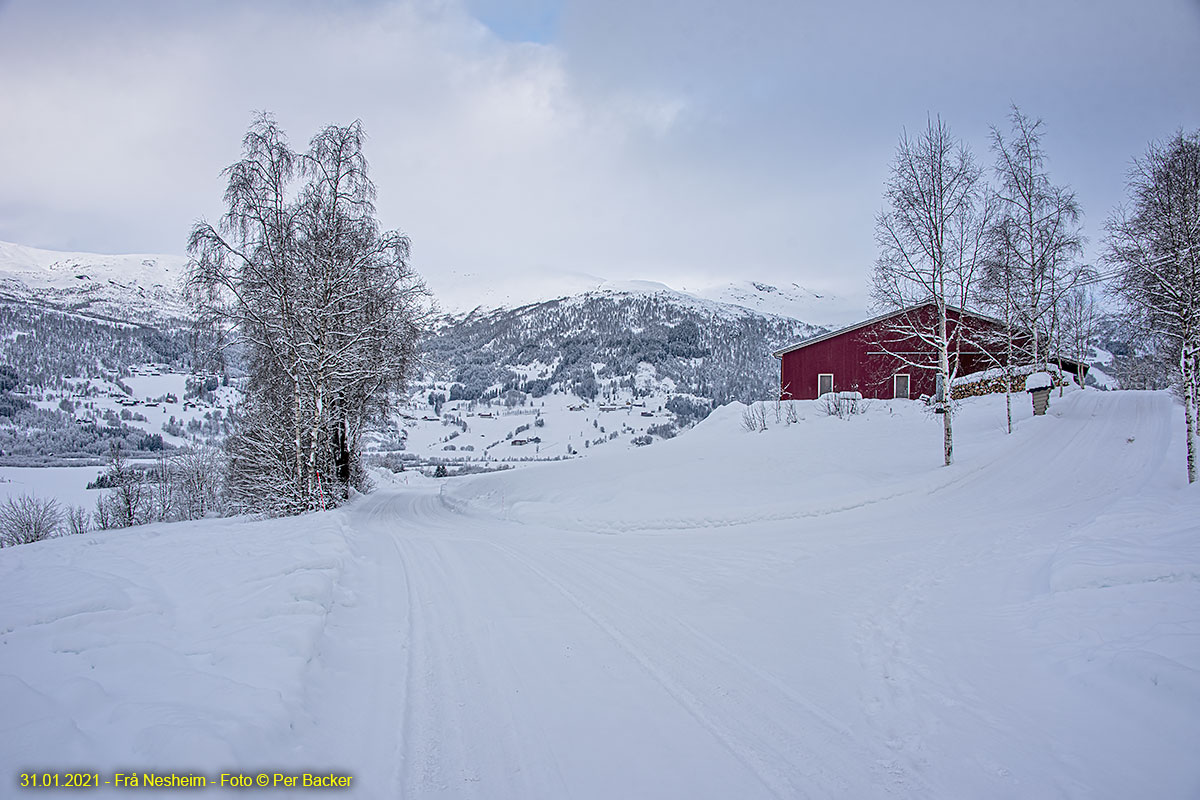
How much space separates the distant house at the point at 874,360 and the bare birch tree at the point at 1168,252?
39.1 feet

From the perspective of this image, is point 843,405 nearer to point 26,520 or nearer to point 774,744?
point 774,744

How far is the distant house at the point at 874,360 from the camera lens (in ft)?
85.5

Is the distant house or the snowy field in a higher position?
the distant house

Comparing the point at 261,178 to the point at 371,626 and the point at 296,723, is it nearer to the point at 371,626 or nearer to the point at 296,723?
the point at 371,626

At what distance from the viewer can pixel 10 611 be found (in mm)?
4844

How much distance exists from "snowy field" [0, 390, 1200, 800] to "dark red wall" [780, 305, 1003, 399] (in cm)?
1746

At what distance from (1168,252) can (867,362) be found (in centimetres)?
1629

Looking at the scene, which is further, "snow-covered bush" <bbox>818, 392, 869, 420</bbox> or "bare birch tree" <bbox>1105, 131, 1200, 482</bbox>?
"snow-covered bush" <bbox>818, 392, 869, 420</bbox>

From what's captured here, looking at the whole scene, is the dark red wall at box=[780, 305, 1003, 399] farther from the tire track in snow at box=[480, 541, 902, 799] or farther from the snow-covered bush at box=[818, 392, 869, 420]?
the tire track in snow at box=[480, 541, 902, 799]

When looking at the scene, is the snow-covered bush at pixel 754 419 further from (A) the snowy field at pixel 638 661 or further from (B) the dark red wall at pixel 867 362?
(A) the snowy field at pixel 638 661

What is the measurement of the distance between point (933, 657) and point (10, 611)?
8.00 metres

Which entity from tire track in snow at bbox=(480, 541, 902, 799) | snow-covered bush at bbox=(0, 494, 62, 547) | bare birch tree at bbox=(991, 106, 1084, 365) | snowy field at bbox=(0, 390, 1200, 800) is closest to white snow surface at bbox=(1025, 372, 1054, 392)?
bare birch tree at bbox=(991, 106, 1084, 365)

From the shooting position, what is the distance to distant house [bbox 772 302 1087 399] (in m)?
26.0

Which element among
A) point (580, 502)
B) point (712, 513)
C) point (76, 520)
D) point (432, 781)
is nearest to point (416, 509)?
point (580, 502)
